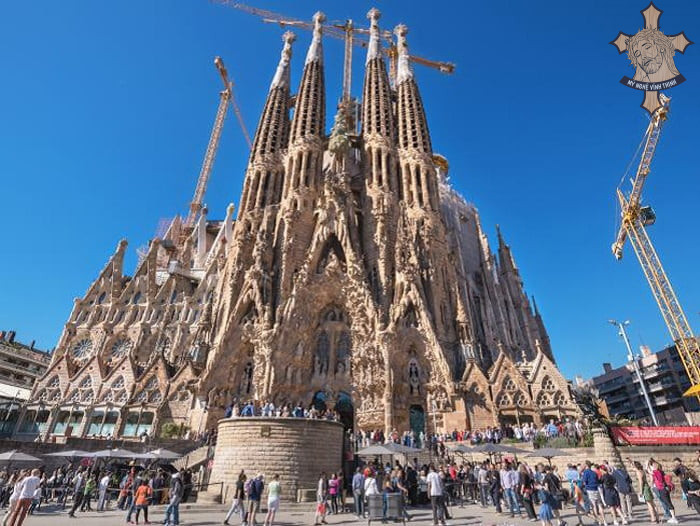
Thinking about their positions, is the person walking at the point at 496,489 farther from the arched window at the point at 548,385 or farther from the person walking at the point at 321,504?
the arched window at the point at 548,385

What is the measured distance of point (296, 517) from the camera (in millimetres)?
11891

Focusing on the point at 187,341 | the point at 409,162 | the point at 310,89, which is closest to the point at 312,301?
the point at 187,341

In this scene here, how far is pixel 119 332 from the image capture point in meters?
36.5

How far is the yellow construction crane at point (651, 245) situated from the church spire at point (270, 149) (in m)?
34.1

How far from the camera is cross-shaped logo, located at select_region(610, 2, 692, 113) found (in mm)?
14536

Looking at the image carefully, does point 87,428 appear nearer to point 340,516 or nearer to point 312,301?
point 312,301

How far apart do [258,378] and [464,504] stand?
16.0 metres

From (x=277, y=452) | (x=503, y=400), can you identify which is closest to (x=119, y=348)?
(x=277, y=452)

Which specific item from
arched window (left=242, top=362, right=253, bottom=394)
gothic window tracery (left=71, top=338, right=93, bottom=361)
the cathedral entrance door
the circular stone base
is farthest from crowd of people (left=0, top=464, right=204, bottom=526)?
gothic window tracery (left=71, top=338, right=93, bottom=361)

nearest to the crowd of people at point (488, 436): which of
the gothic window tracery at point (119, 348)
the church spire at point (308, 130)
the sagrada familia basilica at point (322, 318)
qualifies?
the sagrada familia basilica at point (322, 318)

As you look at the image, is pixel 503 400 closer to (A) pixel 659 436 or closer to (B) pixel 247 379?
(A) pixel 659 436

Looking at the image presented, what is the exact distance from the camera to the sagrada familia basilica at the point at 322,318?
2638 centimetres

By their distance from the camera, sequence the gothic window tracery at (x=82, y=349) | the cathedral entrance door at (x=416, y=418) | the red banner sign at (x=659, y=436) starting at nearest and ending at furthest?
the red banner sign at (x=659, y=436) → the cathedral entrance door at (x=416, y=418) → the gothic window tracery at (x=82, y=349)

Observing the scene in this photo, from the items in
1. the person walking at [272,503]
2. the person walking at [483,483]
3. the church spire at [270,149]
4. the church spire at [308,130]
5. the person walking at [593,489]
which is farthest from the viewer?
the church spire at [270,149]
